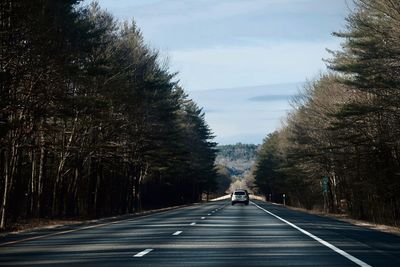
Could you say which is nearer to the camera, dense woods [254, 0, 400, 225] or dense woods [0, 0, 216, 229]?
dense woods [0, 0, 216, 229]

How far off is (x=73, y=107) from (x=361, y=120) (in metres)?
16.8

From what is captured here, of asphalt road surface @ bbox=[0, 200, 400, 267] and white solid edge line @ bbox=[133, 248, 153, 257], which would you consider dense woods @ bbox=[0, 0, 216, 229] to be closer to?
asphalt road surface @ bbox=[0, 200, 400, 267]

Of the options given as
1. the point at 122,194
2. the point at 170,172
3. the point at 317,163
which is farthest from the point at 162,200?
the point at 317,163

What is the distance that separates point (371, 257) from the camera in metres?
13.0

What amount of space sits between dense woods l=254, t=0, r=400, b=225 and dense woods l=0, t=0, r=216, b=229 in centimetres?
1240

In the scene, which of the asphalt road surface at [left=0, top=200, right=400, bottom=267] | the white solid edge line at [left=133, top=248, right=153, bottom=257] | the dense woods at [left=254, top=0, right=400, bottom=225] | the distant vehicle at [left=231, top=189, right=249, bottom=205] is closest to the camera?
the asphalt road surface at [left=0, top=200, right=400, bottom=267]

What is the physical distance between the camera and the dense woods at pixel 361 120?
28.2m

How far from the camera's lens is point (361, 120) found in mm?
35781

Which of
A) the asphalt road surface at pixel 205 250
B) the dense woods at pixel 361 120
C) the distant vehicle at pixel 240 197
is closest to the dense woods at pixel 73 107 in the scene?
the asphalt road surface at pixel 205 250

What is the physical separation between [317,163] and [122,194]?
17.7m

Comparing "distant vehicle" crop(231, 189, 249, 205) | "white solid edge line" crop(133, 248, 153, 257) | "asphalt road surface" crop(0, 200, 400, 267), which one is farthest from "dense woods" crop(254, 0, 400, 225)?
"white solid edge line" crop(133, 248, 153, 257)

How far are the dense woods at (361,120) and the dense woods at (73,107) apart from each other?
40.7ft

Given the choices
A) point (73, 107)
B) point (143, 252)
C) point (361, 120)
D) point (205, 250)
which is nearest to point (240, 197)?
point (361, 120)

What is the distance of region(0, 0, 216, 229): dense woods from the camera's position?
77.3ft
